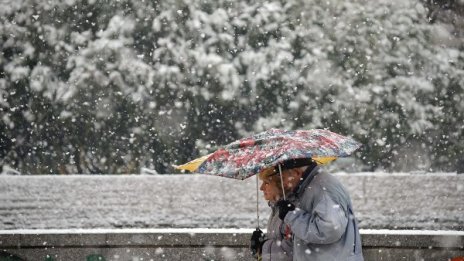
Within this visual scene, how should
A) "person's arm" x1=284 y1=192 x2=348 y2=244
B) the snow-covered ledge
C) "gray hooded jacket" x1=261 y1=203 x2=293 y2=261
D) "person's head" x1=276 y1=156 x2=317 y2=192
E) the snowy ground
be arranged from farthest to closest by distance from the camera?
the snowy ground, the snow-covered ledge, "gray hooded jacket" x1=261 y1=203 x2=293 y2=261, "person's head" x1=276 y1=156 x2=317 y2=192, "person's arm" x1=284 y1=192 x2=348 y2=244

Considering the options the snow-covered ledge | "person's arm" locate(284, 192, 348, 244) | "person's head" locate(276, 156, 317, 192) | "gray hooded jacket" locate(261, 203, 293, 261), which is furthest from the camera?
the snow-covered ledge

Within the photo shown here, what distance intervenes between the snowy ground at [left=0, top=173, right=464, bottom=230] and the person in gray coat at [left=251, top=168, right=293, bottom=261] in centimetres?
399

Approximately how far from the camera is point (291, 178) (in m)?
3.27

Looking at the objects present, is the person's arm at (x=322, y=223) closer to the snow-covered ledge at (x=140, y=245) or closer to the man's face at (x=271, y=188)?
the man's face at (x=271, y=188)

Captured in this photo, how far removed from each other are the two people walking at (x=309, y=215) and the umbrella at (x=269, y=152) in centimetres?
10

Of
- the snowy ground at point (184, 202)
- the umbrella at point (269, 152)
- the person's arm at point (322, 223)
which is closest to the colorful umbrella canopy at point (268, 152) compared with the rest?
the umbrella at point (269, 152)

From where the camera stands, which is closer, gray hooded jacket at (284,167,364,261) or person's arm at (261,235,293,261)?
gray hooded jacket at (284,167,364,261)

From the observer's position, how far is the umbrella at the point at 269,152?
3064 mm

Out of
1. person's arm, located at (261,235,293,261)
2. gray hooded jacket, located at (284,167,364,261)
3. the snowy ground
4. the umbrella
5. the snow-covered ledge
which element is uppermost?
the umbrella

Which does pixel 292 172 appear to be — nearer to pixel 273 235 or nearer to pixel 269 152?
pixel 269 152

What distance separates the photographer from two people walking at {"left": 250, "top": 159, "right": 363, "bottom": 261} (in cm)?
306

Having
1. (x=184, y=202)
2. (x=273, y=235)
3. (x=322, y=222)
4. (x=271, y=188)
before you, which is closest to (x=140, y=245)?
(x=184, y=202)

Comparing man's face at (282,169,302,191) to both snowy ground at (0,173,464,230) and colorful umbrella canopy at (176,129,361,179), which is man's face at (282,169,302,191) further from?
snowy ground at (0,173,464,230)

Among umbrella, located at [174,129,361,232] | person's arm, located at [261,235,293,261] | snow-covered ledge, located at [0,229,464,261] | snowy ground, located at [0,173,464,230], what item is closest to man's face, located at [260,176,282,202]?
umbrella, located at [174,129,361,232]
